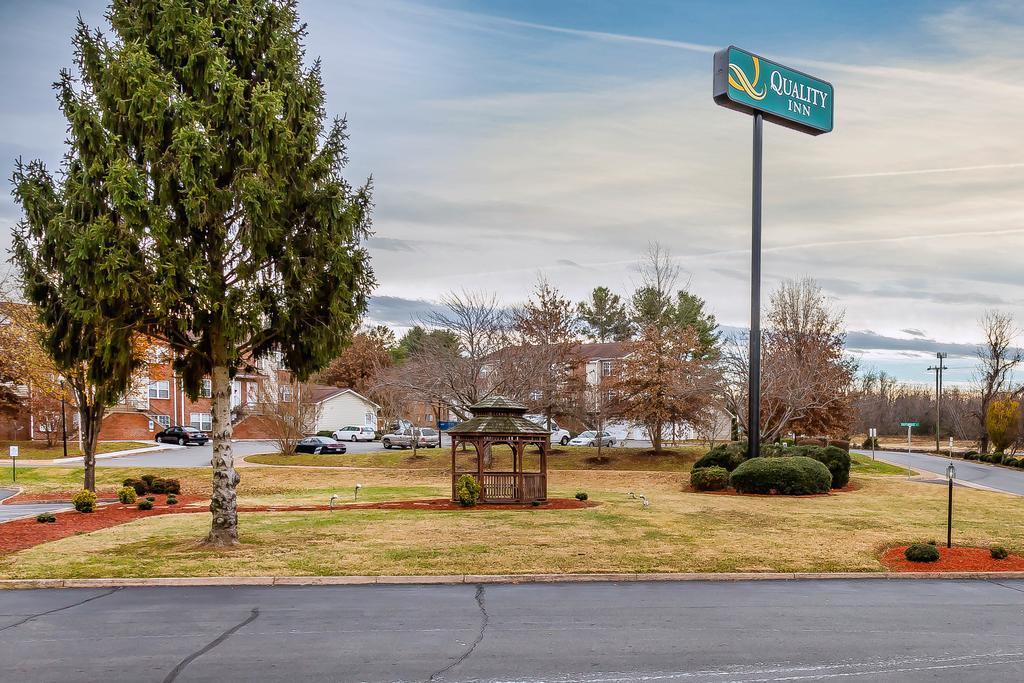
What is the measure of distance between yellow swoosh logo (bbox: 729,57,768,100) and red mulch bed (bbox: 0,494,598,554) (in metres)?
16.0

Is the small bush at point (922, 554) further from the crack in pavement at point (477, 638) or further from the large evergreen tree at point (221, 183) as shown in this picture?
the large evergreen tree at point (221, 183)

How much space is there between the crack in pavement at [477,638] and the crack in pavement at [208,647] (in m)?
2.64

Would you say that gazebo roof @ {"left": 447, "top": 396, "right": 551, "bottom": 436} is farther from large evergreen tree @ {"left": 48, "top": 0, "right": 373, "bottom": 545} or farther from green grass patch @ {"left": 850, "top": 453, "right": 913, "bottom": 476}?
green grass patch @ {"left": 850, "top": 453, "right": 913, "bottom": 476}

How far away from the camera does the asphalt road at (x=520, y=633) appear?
891 cm

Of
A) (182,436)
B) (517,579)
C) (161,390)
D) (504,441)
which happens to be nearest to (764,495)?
(504,441)

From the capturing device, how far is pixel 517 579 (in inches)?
554

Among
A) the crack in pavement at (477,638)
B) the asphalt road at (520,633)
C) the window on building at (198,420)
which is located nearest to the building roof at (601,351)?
the window on building at (198,420)

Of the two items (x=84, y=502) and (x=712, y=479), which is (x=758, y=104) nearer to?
(x=712, y=479)

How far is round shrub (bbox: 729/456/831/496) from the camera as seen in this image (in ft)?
95.5

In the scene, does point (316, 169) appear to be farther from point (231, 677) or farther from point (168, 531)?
point (231, 677)

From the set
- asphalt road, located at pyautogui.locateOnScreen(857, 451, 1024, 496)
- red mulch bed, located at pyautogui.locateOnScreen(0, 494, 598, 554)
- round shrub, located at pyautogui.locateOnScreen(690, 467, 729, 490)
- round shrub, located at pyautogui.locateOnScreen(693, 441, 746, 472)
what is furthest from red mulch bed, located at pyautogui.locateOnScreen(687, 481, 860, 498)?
red mulch bed, located at pyautogui.locateOnScreen(0, 494, 598, 554)

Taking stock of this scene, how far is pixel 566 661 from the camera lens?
9.23 m

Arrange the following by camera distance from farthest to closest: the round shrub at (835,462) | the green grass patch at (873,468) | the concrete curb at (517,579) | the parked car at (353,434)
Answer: the parked car at (353,434) → the green grass patch at (873,468) → the round shrub at (835,462) → the concrete curb at (517,579)

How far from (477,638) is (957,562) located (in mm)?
10435
